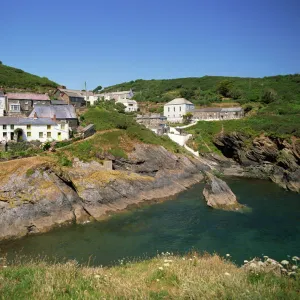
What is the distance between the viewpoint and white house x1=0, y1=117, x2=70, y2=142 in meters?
43.3

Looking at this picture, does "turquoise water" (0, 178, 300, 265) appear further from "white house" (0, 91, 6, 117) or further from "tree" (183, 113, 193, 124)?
"tree" (183, 113, 193, 124)

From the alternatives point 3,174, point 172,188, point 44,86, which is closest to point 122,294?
point 3,174

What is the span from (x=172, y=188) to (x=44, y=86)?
170 ft

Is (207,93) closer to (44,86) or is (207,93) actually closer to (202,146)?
(202,146)

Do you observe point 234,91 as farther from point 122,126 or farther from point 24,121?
point 24,121

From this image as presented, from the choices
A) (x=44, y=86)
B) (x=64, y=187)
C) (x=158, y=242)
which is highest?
(x=44, y=86)

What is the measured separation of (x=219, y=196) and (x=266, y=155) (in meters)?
23.4

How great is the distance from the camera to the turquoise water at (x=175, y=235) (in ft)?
83.1

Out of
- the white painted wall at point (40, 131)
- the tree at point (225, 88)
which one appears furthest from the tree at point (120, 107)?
the tree at point (225, 88)

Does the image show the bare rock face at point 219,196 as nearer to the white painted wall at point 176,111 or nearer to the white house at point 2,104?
the white house at point 2,104

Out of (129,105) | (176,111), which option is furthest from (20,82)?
(176,111)

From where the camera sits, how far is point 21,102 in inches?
2227

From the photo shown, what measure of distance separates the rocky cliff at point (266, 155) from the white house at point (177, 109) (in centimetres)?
1993

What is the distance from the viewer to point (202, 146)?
64938 millimetres
